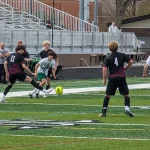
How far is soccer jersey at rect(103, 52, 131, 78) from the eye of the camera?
16.7 metres

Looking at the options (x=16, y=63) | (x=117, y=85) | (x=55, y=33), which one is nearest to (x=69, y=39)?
(x=55, y=33)

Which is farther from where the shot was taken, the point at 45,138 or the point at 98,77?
the point at 98,77

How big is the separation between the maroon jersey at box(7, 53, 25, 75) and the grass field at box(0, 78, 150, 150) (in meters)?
0.86

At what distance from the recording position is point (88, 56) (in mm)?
45812

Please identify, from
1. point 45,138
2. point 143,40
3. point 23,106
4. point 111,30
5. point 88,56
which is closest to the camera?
point 45,138

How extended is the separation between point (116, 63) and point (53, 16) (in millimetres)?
31803

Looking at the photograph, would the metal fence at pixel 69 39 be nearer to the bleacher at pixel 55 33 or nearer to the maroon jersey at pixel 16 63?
the bleacher at pixel 55 33

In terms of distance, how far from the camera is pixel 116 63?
16.7 meters

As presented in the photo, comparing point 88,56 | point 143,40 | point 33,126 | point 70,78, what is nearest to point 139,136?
point 33,126

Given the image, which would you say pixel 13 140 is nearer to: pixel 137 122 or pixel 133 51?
pixel 137 122

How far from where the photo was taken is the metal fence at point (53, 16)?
159 ft

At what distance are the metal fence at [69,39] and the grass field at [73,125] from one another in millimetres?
19244

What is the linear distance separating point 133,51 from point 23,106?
1278 inches

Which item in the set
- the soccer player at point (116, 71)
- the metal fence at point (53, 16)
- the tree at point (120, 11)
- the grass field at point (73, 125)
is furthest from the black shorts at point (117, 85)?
the tree at point (120, 11)
